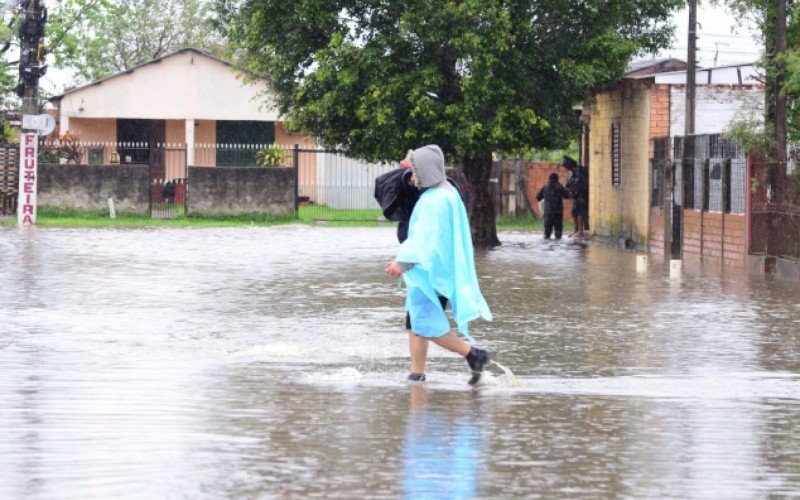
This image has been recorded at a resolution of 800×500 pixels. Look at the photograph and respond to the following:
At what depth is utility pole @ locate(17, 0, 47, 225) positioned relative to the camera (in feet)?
119

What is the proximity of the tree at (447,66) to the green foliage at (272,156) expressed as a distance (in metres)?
14.7

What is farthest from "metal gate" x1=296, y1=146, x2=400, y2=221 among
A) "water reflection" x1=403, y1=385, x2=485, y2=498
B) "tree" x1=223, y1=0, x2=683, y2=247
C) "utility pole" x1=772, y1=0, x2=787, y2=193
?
"water reflection" x1=403, y1=385, x2=485, y2=498

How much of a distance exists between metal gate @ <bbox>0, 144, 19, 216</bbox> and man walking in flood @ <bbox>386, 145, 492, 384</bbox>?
3033cm

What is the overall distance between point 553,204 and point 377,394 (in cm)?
2588

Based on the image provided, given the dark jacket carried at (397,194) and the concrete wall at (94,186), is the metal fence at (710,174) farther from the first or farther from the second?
the concrete wall at (94,186)

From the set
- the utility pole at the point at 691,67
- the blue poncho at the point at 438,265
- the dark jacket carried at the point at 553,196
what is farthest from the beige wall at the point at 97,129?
the blue poncho at the point at 438,265

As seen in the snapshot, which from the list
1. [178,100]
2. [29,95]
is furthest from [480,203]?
[178,100]

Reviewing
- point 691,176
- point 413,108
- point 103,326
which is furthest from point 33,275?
point 691,176

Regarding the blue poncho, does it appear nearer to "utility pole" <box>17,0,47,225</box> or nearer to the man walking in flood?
the man walking in flood

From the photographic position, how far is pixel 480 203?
32.5 m

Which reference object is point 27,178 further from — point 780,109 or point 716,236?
point 780,109

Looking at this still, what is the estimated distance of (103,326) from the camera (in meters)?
14.6

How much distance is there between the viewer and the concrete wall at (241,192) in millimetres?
41312

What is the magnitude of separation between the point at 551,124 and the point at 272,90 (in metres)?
6.45
